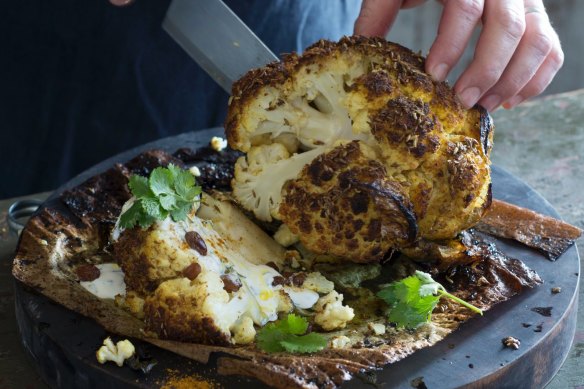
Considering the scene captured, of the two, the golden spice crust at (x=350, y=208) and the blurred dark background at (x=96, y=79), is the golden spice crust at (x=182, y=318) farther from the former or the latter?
the blurred dark background at (x=96, y=79)

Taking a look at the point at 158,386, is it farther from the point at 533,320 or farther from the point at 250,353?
the point at 533,320

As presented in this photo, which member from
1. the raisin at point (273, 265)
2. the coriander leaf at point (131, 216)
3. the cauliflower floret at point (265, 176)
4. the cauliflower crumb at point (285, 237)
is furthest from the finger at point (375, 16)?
the coriander leaf at point (131, 216)

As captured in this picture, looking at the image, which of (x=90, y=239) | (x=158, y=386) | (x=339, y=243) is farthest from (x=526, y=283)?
(x=90, y=239)

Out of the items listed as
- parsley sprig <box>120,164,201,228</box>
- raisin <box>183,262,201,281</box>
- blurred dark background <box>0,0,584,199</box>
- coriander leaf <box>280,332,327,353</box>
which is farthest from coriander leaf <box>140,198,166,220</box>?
blurred dark background <box>0,0,584,199</box>

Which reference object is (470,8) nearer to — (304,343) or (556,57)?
(556,57)

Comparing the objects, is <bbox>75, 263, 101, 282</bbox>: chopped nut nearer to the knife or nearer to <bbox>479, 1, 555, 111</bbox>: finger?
the knife

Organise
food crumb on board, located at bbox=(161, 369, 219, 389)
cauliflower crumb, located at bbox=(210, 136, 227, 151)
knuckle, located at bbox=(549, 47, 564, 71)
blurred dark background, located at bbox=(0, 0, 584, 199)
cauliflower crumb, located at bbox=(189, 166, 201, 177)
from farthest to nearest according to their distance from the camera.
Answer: blurred dark background, located at bbox=(0, 0, 584, 199) < cauliflower crumb, located at bbox=(210, 136, 227, 151) < cauliflower crumb, located at bbox=(189, 166, 201, 177) < knuckle, located at bbox=(549, 47, 564, 71) < food crumb on board, located at bbox=(161, 369, 219, 389)
